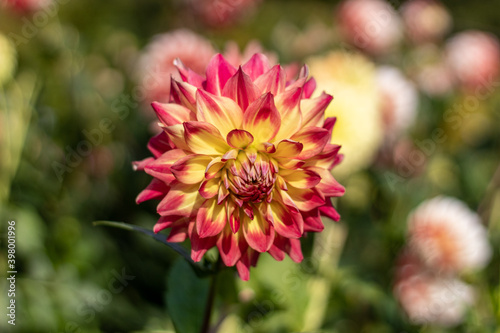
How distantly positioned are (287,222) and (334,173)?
0.68 metres

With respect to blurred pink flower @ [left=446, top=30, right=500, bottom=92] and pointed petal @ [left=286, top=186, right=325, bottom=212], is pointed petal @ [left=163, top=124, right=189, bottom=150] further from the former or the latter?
blurred pink flower @ [left=446, top=30, right=500, bottom=92]

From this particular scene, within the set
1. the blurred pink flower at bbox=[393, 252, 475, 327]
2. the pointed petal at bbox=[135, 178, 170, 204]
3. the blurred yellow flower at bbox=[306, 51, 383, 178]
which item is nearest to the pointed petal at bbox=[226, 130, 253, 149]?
the pointed petal at bbox=[135, 178, 170, 204]

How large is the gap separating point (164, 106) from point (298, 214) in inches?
9.3

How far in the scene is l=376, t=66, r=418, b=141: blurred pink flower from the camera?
1.64m

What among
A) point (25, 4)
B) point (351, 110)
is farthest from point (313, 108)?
point (25, 4)

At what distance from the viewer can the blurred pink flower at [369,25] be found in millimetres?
1981

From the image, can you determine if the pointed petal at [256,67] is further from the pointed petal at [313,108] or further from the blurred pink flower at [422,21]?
the blurred pink flower at [422,21]

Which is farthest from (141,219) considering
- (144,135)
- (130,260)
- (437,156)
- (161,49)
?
(437,156)

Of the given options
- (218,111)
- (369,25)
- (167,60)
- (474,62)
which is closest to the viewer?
(218,111)

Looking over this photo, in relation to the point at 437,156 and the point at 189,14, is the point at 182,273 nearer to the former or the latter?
the point at 437,156

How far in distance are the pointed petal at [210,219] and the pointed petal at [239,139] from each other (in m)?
0.08

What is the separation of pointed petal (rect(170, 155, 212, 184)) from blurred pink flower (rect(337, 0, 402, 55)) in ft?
4.90

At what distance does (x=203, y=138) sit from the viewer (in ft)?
2.19

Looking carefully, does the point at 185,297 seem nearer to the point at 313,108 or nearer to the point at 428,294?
the point at 313,108
